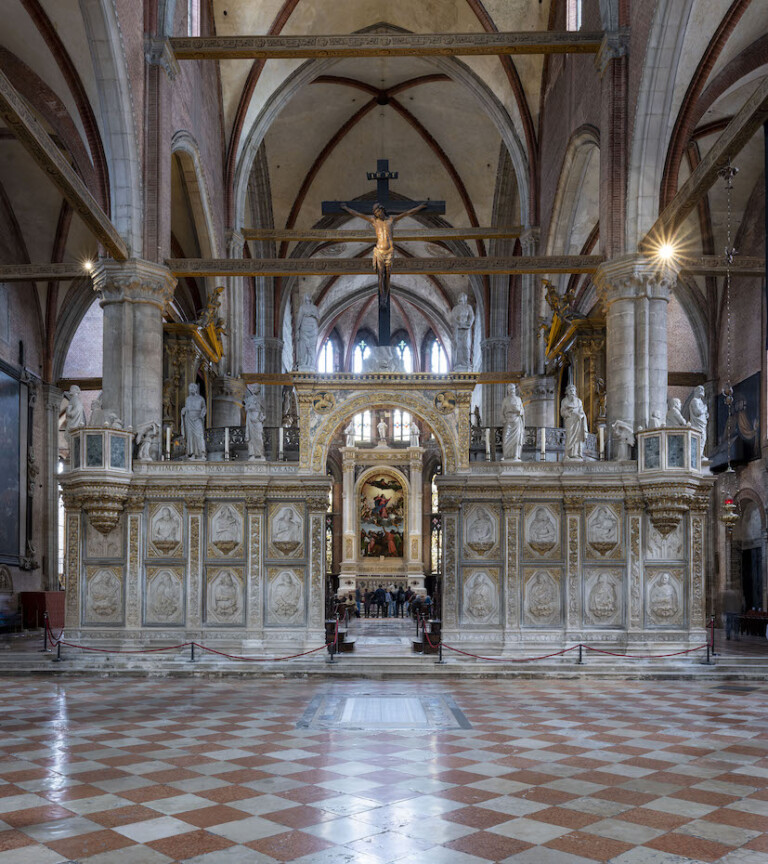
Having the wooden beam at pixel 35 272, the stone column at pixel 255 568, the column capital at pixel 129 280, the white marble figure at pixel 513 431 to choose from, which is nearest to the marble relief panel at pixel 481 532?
the white marble figure at pixel 513 431

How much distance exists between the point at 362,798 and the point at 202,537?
1084 cm

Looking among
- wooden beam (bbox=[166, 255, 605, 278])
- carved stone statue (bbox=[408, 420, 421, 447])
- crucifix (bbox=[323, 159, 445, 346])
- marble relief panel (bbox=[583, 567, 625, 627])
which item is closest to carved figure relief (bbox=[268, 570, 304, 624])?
marble relief panel (bbox=[583, 567, 625, 627])

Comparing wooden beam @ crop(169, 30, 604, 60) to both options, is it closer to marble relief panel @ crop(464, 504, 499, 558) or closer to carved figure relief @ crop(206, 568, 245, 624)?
marble relief panel @ crop(464, 504, 499, 558)

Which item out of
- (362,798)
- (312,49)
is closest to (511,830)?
(362,798)

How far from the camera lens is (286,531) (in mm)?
18094

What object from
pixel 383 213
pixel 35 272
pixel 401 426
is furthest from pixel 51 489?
pixel 401 426

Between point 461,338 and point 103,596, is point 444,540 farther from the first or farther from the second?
point 103,596

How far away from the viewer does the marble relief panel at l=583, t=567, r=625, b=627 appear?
17.8 meters

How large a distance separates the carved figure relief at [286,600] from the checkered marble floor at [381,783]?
4411mm

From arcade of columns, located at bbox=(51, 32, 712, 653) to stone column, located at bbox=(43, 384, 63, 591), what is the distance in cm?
1191

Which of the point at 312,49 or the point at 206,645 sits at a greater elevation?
the point at 312,49

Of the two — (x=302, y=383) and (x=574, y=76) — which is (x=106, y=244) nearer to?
(x=302, y=383)

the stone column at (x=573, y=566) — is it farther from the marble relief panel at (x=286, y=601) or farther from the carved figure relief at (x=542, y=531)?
the marble relief panel at (x=286, y=601)

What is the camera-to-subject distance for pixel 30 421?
2819 centimetres
